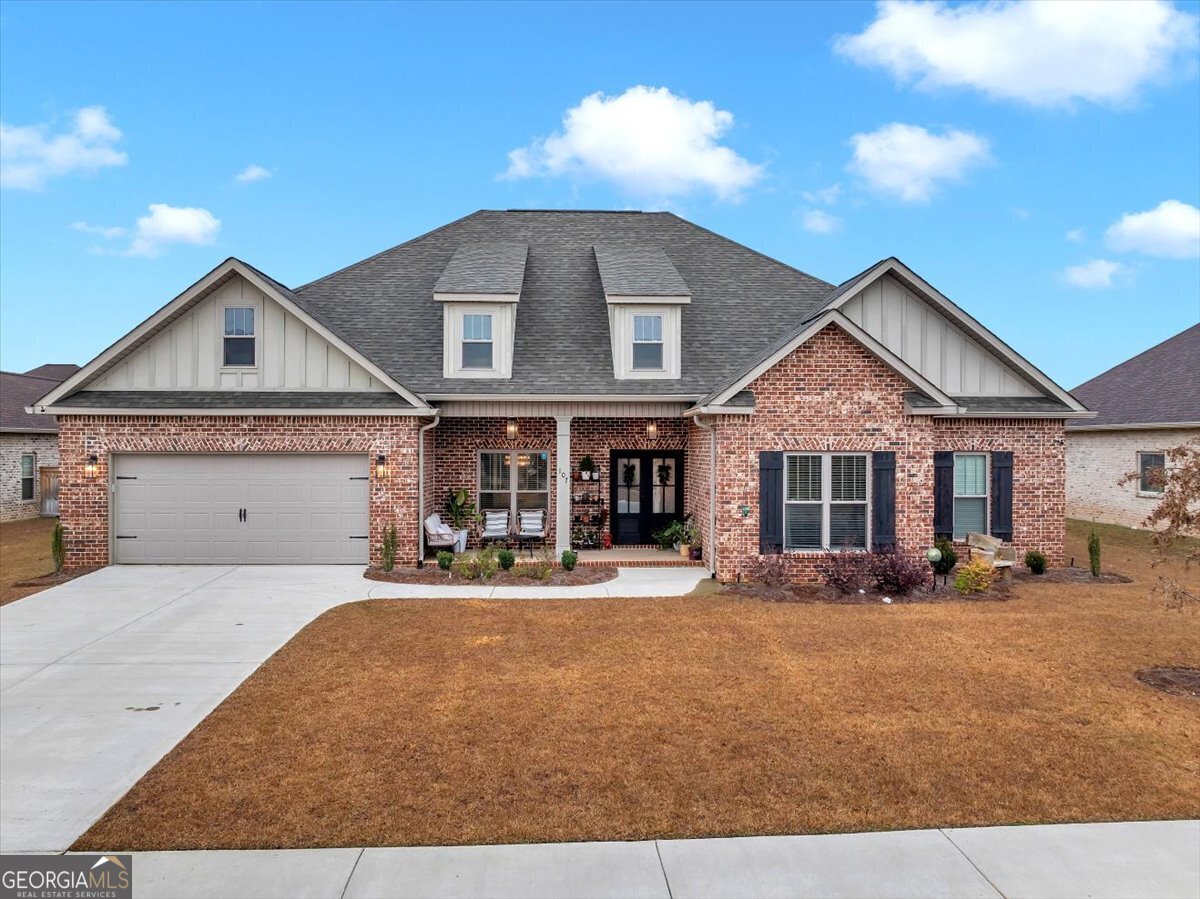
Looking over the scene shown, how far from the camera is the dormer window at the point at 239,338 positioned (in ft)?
43.9

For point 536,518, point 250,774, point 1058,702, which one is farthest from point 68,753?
point 536,518

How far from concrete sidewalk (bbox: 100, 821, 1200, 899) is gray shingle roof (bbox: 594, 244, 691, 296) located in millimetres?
12038

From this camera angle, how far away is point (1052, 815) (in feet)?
14.8

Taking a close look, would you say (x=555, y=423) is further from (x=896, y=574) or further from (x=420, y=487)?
(x=896, y=574)

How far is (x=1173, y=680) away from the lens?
23.9 ft

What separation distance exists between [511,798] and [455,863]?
0.81 metres

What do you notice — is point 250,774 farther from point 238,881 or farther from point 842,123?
point 842,123

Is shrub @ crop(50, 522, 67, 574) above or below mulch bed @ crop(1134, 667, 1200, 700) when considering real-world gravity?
above

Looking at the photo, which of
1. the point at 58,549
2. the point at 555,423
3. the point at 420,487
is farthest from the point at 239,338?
the point at 555,423

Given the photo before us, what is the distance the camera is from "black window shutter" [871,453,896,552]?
489 inches

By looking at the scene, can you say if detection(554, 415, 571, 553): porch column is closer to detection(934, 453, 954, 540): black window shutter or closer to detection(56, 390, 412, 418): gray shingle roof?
detection(56, 390, 412, 418): gray shingle roof

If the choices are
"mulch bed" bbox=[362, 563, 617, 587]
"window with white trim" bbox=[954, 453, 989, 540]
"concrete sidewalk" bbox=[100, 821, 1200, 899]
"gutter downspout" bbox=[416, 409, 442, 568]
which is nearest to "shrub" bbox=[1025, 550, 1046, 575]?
"window with white trim" bbox=[954, 453, 989, 540]

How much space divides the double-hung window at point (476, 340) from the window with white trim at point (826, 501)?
22.6 feet

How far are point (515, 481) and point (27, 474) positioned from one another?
62.4 ft
